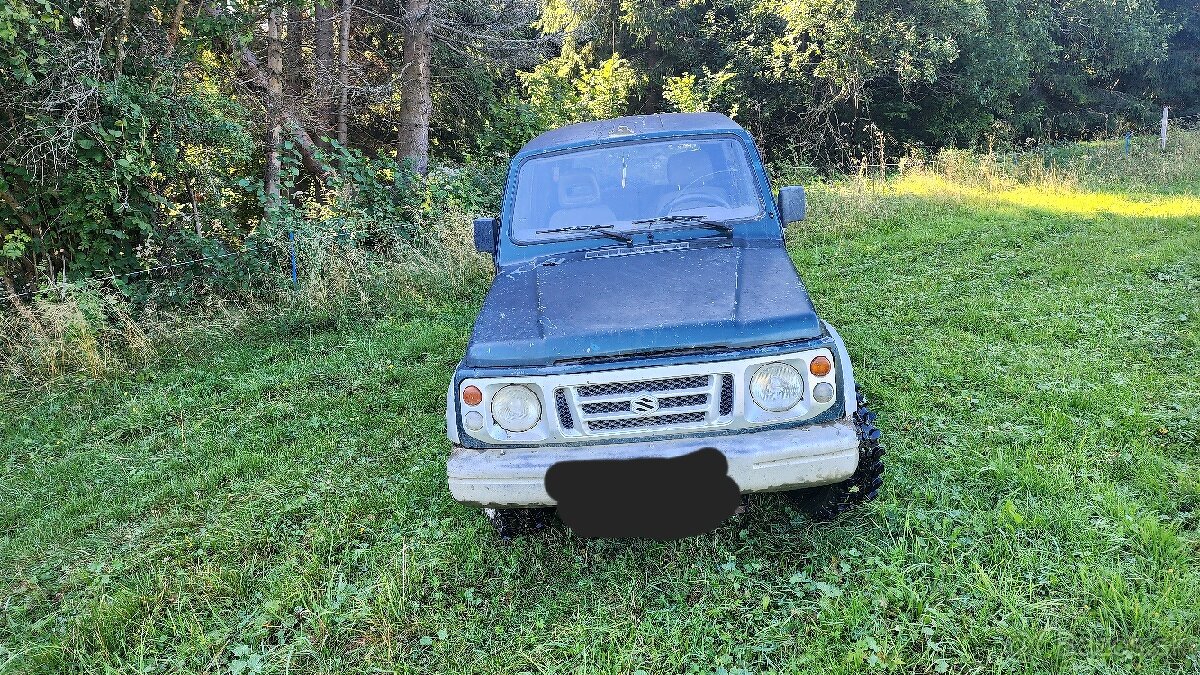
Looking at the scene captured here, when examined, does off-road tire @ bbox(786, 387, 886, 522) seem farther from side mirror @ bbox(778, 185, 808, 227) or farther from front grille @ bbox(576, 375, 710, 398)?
side mirror @ bbox(778, 185, 808, 227)

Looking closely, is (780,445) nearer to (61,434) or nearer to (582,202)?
(582,202)

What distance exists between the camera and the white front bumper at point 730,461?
2541 mm

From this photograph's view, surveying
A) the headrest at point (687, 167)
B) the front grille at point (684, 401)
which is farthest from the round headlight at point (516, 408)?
the headrest at point (687, 167)

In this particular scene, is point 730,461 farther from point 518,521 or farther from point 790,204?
point 790,204

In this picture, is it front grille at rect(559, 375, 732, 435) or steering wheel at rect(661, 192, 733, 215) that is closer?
front grille at rect(559, 375, 732, 435)

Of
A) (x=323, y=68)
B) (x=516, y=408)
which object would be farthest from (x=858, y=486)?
(x=323, y=68)

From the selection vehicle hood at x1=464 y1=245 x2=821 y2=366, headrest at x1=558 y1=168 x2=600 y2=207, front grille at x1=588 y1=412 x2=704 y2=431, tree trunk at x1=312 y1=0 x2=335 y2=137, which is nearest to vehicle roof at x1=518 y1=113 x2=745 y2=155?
headrest at x1=558 y1=168 x2=600 y2=207

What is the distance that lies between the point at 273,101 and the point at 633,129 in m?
6.98

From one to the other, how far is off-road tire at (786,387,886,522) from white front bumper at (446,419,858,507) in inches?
6.8

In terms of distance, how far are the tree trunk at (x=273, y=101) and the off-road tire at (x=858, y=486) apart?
774 centimetres

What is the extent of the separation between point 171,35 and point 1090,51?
23.9m

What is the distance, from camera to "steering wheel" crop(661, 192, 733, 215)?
373 cm

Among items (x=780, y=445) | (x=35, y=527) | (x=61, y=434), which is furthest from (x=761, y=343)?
(x=61, y=434)

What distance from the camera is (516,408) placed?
8.98 ft
